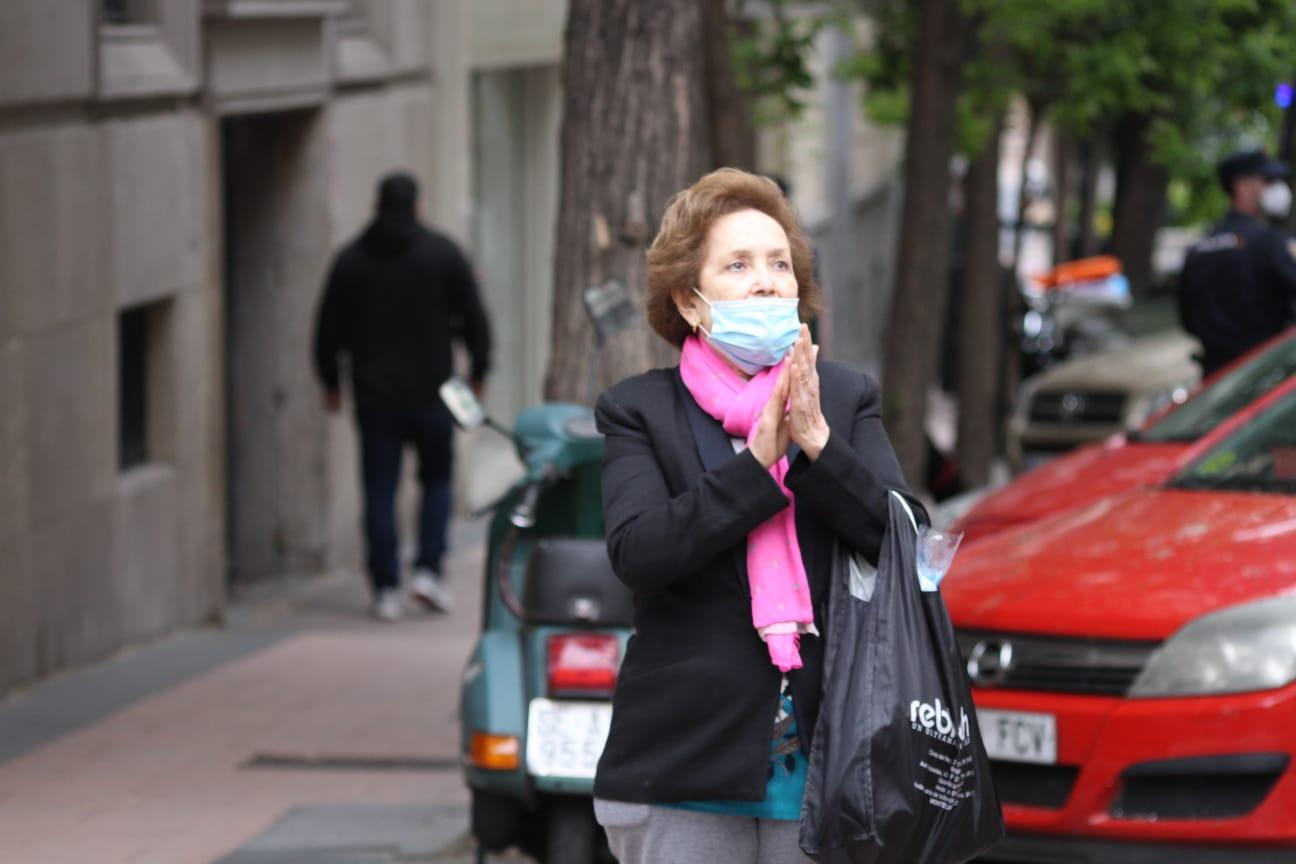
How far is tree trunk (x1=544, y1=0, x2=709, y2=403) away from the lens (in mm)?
6871

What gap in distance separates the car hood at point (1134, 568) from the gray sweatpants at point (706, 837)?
2250 millimetres

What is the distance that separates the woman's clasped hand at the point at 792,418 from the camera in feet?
11.2

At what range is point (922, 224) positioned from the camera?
14.0 meters

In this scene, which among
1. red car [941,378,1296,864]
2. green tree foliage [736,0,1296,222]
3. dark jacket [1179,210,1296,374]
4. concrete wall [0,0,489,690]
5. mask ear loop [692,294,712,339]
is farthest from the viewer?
green tree foliage [736,0,1296,222]

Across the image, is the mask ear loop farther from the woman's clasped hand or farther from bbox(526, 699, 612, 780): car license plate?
bbox(526, 699, 612, 780): car license plate

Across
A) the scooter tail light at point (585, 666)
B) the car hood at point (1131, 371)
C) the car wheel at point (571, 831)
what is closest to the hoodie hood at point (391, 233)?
the scooter tail light at point (585, 666)

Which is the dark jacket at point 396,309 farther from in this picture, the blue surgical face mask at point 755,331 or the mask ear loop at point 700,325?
the blue surgical face mask at point 755,331

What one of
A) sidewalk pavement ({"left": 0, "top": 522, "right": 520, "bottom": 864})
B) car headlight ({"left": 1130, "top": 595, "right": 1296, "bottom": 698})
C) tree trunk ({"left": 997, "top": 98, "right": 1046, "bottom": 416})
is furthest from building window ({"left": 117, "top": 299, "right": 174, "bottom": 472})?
tree trunk ({"left": 997, "top": 98, "right": 1046, "bottom": 416})

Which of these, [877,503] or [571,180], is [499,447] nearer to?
[571,180]

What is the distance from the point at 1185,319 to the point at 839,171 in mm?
18576

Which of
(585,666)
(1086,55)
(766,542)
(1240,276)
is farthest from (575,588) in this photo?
(1086,55)

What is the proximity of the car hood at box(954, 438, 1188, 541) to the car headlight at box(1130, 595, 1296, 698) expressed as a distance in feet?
5.85

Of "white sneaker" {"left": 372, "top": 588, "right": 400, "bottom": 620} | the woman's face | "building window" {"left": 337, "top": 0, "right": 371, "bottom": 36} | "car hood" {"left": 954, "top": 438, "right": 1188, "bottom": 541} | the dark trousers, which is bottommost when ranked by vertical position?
"white sneaker" {"left": 372, "top": 588, "right": 400, "bottom": 620}

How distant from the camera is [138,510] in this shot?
32.7 feet
